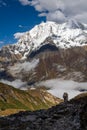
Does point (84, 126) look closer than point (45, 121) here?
Yes

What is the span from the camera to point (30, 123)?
37.1 meters

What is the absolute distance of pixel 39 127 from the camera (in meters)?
34.5

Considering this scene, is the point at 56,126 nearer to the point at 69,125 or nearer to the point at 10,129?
the point at 69,125

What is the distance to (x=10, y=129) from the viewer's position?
118 feet

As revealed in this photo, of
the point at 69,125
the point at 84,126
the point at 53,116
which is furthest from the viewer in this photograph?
the point at 53,116

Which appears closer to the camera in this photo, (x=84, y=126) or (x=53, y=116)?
(x=84, y=126)

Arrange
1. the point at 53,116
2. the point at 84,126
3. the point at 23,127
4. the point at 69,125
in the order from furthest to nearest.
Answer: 1. the point at 53,116
2. the point at 23,127
3. the point at 69,125
4. the point at 84,126

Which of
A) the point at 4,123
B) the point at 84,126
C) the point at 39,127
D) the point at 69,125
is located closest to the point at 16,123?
the point at 4,123

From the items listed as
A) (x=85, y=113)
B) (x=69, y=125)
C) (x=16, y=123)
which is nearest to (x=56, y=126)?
(x=69, y=125)

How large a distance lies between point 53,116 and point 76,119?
12.4 feet

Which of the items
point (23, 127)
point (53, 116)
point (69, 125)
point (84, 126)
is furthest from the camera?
point (53, 116)

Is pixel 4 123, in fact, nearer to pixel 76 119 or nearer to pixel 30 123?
pixel 30 123

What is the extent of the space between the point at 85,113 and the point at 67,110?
847cm

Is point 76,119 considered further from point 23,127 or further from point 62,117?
point 23,127
